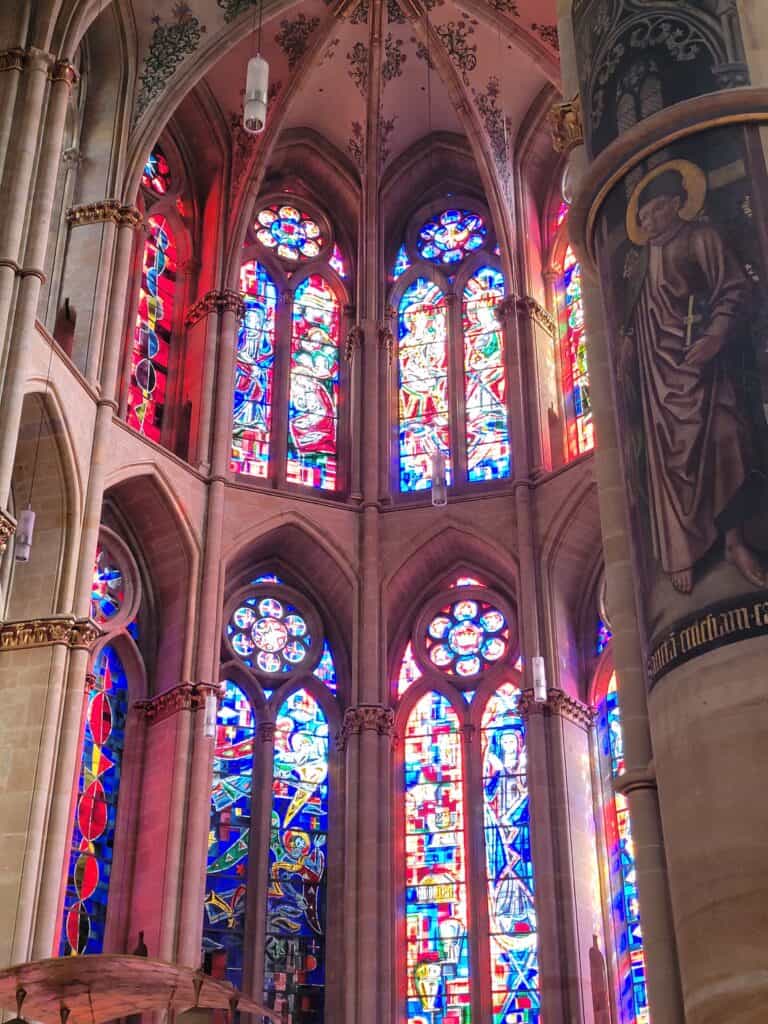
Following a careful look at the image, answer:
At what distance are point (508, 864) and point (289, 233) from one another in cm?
953

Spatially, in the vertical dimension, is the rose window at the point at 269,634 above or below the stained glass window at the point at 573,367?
below

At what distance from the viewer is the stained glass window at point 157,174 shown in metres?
20.4

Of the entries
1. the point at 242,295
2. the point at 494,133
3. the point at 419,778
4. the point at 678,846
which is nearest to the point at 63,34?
the point at 242,295

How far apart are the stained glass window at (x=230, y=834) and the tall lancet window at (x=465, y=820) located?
188 cm

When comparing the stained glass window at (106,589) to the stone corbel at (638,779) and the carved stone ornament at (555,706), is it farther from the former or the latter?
the stone corbel at (638,779)

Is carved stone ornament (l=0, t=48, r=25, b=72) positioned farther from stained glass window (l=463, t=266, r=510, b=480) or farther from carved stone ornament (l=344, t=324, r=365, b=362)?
stained glass window (l=463, t=266, r=510, b=480)

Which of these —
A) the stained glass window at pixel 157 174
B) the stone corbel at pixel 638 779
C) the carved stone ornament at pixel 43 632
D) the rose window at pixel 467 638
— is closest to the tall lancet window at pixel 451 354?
the rose window at pixel 467 638

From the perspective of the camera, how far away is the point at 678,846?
825 centimetres

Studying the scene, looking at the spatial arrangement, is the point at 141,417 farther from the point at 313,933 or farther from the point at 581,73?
the point at 581,73

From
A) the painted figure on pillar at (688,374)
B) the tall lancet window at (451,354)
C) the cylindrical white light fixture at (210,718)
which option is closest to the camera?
the painted figure on pillar at (688,374)

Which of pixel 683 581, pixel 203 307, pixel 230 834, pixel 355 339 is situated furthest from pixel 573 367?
pixel 683 581

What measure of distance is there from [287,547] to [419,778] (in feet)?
11.2

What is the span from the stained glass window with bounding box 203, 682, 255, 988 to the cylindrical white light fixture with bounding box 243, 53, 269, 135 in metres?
8.17

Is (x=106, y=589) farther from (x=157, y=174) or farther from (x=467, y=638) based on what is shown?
(x=157, y=174)
